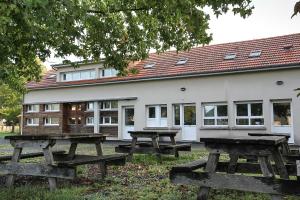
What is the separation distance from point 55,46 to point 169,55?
15753 millimetres

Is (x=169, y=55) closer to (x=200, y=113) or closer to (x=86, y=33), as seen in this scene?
(x=200, y=113)

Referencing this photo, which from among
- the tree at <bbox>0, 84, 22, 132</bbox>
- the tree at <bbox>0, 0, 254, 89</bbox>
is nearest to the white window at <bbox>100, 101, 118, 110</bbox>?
the tree at <bbox>0, 0, 254, 89</bbox>

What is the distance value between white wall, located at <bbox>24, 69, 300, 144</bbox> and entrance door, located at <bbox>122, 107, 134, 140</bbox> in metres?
0.58

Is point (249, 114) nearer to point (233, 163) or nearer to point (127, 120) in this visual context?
point (127, 120)

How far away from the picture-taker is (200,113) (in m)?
22.2

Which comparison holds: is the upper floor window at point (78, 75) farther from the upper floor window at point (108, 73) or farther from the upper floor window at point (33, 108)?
the upper floor window at point (33, 108)

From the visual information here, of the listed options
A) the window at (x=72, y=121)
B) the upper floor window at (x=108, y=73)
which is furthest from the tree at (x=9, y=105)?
the upper floor window at (x=108, y=73)

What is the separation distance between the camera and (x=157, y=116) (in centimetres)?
2409

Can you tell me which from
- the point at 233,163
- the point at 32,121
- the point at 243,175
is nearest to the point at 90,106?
the point at 32,121

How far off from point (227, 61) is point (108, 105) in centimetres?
916

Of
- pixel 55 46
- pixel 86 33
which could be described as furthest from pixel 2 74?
pixel 86 33

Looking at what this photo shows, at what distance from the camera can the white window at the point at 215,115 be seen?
70.5 ft

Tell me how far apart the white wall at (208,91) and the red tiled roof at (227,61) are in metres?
0.46

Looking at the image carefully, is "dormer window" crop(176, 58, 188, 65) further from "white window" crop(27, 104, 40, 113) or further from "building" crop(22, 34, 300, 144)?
"white window" crop(27, 104, 40, 113)
